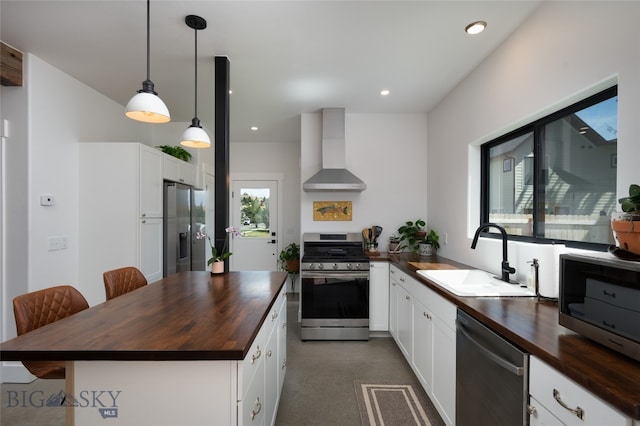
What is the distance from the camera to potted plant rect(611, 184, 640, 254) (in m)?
0.96

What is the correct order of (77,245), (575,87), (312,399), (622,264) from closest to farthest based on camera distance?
(622,264) < (575,87) < (312,399) < (77,245)

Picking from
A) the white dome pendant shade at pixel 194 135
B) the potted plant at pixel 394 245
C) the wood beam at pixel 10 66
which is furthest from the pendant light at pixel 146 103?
the potted plant at pixel 394 245

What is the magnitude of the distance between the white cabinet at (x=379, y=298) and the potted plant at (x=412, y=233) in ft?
2.17

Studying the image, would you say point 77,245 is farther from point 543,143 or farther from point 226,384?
point 543,143

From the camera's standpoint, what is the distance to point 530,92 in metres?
1.83

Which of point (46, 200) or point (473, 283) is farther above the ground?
point (46, 200)

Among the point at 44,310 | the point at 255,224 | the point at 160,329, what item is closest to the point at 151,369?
the point at 160,329

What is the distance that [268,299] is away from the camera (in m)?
1.61

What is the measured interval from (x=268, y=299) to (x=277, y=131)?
3440 millimetres

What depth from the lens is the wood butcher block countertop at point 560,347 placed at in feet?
2.41

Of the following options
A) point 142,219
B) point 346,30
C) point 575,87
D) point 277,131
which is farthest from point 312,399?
point 277,131

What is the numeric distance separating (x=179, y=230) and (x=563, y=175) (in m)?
3.82

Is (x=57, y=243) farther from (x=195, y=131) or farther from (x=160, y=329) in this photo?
(x=160, y=329)

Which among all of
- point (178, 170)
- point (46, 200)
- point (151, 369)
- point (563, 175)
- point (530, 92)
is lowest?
point (151, 369)
